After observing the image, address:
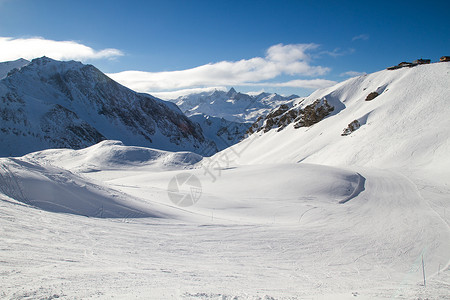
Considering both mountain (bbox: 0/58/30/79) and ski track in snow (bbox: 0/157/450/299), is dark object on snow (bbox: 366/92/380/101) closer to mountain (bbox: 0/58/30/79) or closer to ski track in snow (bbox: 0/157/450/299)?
ski track in snow (bbox: 0/157/450/299)

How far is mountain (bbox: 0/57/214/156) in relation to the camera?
225ft

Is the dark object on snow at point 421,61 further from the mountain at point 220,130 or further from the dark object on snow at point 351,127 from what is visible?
the mountain at point 220,130

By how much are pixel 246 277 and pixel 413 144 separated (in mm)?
25854

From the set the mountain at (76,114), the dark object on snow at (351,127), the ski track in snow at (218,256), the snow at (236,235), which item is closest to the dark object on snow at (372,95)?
the dark object on snow at (351,127)

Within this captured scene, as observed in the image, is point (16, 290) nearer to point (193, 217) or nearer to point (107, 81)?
point (193, 217)

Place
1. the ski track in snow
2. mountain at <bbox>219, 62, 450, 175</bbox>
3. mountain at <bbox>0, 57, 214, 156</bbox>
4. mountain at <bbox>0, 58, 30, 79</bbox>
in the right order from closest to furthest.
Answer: the ski track in snow < mountain at <bbox>219, 62, 450, 175</bbox> < mountain at <bbox>0, 57, 214, 156</bbox> < mountain at <bbox>0, 58, 30, 79</bbox>

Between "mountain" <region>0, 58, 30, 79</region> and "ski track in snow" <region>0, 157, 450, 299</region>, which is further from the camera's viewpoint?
"mountain" <region>0, 58, 30, 79</region>

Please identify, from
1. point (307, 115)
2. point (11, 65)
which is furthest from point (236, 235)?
point (11, 65)

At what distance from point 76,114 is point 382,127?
9057 cm

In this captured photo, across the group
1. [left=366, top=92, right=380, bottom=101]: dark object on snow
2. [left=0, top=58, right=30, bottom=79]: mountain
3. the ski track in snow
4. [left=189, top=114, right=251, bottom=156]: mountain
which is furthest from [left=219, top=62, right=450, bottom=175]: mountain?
[left=0, top=58, right=30, bottom=79]: mountain

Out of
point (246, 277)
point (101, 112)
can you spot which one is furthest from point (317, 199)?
point (101, 112)

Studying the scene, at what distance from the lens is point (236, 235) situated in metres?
8.53

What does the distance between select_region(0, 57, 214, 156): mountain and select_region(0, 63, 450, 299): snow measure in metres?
68.2

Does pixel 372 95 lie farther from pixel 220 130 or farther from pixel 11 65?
pixel 11 65
